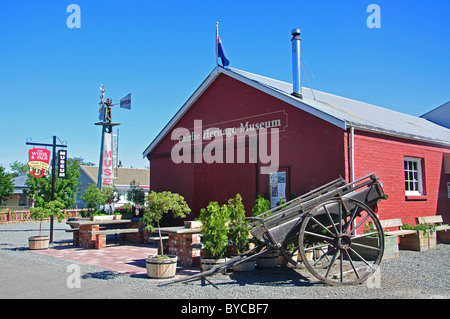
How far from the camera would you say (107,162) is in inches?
996

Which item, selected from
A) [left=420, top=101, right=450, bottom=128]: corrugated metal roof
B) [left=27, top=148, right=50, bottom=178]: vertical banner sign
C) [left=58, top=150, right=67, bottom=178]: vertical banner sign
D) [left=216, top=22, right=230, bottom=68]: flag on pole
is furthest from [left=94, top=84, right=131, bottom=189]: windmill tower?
[left=420, top=101, right=450, bottom=128]: corrugated metal roof

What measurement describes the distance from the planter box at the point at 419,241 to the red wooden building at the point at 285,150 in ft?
2.77

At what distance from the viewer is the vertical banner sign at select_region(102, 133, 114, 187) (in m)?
24.8

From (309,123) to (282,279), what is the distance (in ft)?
17.0

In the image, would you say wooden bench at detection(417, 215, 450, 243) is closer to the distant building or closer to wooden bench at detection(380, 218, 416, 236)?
wooden bench at detection(380, 218, 416, 236)

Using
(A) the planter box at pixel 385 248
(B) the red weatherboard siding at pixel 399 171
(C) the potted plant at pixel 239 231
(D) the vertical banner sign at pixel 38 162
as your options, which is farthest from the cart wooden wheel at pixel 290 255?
(D) the vertical banner sign at pixel 38 162

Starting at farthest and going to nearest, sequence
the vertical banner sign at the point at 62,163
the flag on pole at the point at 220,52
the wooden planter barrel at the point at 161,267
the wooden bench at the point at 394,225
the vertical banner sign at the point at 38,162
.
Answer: the vertical banner sign at the point at 38,162 < the vertical banner sign at the point at 62,163 < the flag on pole at the point at 220,52 < the wooden bench at the point at 394,225 < the wooden planter barrel at the point at 161,267

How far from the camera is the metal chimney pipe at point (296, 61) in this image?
12328mm

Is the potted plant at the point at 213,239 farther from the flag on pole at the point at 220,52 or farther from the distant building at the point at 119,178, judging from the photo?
the distant building at the point at 119,178

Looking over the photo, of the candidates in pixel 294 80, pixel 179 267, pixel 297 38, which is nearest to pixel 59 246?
pixel 179 267

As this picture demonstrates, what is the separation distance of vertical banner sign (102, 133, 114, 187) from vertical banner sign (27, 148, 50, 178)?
5.32m

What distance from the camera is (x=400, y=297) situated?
5863 millimetres
